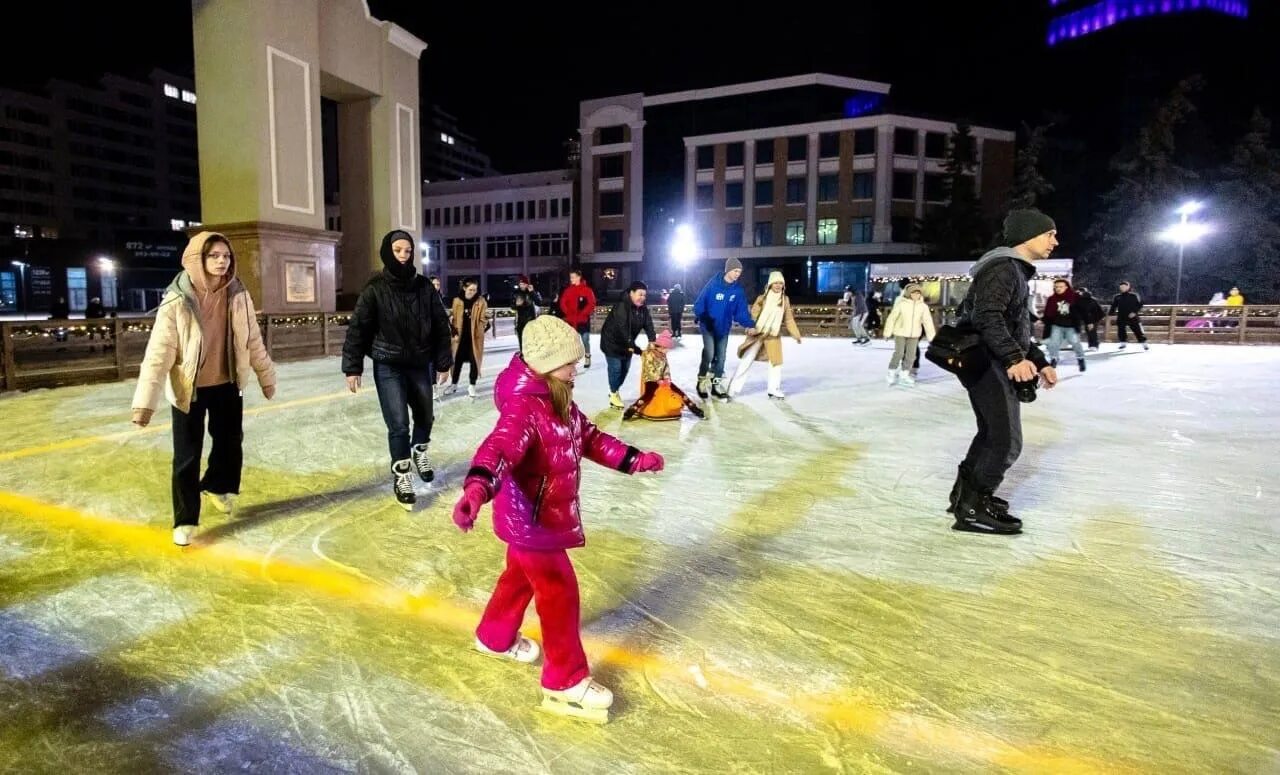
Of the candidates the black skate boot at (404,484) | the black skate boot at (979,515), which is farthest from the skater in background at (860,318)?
the black skate boot at (404,484)

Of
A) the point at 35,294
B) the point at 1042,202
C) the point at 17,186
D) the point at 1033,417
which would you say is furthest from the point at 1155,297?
the point at 17,186

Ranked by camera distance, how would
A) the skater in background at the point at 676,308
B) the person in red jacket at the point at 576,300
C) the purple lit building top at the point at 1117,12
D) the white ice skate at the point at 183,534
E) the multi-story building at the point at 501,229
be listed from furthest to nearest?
the multi-story building at the point at 501,229, the purple lit building top at the point at 1117,12, the skater in background at the point at 676,308, the person in red jacket at the point at 576,300, the white ice skate at the point at 183,534

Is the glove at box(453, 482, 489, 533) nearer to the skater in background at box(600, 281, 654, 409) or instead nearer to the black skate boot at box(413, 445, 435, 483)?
the black skate boot at box(413, 445, 435, 483)

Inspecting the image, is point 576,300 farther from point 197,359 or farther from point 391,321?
point 197,359

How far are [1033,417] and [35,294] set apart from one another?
53.7 metres

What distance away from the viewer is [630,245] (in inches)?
1807

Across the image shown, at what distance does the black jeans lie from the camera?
432 cm

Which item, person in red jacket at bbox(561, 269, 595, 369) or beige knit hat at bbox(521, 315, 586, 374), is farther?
person in red jacket at bbox(561, 269, 595, 369)

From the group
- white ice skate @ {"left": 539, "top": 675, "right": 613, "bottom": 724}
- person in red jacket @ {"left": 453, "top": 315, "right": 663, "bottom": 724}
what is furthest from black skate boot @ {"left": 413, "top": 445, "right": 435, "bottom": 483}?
white ice skate @ {"left": 539, "top": 675, "right": 613, "bottom": 724}

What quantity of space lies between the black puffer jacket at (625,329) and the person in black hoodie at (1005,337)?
428 centimetres

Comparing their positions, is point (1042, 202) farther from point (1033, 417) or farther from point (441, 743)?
point (441, 743)

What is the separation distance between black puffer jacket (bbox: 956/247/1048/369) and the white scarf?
4.61m

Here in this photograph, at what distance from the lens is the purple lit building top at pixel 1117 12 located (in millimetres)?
46500

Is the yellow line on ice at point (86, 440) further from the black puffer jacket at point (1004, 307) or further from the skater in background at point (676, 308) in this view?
the skater in background at point (676, 308)
